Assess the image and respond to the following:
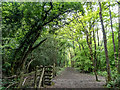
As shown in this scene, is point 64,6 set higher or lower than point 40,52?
higher

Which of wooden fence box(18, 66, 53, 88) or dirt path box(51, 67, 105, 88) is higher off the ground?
wooden fence box(18, 66, 53, 88)

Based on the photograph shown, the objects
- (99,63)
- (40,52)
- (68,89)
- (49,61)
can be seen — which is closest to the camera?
(68,89)

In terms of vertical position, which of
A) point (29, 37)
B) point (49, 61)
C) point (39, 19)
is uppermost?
point (39, 19)

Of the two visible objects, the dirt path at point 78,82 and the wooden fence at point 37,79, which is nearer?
the wooden fence at point 37,79

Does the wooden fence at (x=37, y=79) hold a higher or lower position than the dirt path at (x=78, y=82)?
higher

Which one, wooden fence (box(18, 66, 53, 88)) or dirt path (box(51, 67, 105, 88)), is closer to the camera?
wooden fence (box(18, 66, 53, 88))

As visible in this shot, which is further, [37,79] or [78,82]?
[78,82]

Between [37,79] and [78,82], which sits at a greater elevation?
[37,79]

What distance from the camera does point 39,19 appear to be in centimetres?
528

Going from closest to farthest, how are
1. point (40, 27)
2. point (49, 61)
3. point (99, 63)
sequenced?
1. point (40, 27)
2. point (49, 61)
3. point (99, 63)

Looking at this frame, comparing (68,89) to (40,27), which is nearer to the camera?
(68,89)

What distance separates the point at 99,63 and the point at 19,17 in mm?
12900

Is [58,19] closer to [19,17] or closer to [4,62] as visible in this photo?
[19,17]

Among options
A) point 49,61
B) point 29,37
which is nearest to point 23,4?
point 29,37
